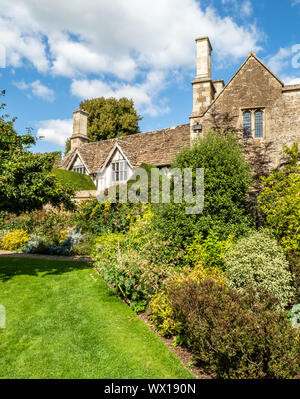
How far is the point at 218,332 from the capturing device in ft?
12.8

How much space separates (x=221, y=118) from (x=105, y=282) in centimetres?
1038

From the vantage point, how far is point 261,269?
22.2 feet

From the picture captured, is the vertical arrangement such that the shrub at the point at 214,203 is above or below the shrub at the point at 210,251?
above

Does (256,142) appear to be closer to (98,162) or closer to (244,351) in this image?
(244,351)

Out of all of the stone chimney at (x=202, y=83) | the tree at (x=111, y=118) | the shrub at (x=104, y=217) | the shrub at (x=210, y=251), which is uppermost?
the tree at (x=111, y=118)

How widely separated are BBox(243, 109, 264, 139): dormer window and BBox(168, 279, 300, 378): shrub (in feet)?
36.2

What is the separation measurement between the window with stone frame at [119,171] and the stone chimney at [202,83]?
8027 millimetres

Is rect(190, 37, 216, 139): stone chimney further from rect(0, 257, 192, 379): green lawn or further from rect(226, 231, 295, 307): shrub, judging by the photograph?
rect(0, 257, 192, 379): green lawn

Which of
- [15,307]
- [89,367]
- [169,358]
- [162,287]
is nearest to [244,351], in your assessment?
[169,358]

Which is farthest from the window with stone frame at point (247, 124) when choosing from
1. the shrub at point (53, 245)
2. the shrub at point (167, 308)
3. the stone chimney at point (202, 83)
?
the shrub at point (53, 245)

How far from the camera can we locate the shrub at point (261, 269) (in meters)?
6.55

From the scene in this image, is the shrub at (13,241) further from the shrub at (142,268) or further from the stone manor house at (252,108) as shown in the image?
the stone manor house at (252,108)

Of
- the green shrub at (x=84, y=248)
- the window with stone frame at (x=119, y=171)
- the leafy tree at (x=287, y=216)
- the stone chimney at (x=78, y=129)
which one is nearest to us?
the leafy tree at (x=287, y=216)
